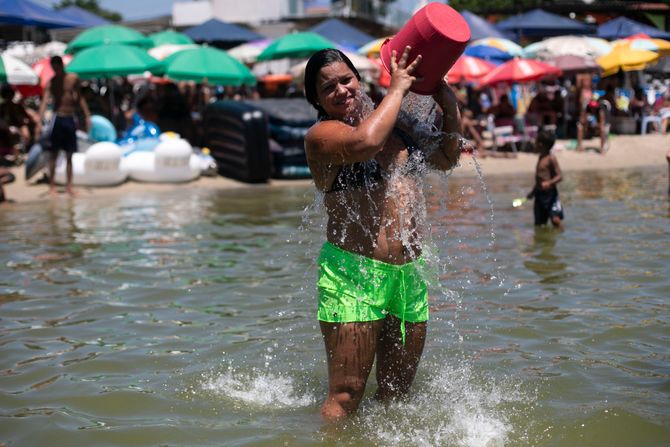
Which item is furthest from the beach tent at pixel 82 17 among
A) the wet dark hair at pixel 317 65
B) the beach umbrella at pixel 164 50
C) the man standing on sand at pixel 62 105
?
the wet dark hair at pixel 317 65

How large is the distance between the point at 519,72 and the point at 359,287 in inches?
572

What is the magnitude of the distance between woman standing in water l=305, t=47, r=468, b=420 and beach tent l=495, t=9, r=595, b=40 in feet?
73.6

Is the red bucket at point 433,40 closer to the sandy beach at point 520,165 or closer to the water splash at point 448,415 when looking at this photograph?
the water splash at point 448,415

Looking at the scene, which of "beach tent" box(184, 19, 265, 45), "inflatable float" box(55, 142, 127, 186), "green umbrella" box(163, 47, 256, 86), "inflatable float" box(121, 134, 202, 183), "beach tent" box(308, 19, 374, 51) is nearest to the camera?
"inflatable float" box(55, 142, 127, 186)

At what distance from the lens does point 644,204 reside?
1070 cm

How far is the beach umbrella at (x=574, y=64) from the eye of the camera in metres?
18.7

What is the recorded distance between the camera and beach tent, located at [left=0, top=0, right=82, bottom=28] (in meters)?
21.7

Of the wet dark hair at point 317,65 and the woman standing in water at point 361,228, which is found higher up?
the wet dark hair at point 317,65

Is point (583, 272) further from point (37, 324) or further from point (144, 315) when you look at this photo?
point (37, 324)

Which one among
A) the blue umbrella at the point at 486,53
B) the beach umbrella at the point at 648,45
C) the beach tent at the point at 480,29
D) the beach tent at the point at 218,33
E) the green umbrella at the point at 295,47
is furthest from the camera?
the beach tent at the point at 480,29

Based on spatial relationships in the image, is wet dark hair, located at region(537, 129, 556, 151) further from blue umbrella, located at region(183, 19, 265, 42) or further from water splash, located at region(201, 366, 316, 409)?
blue umbrella, located at region(183, 19, 265, 42)

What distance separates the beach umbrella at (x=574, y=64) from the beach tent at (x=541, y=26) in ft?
19.4

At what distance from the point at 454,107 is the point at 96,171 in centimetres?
1029

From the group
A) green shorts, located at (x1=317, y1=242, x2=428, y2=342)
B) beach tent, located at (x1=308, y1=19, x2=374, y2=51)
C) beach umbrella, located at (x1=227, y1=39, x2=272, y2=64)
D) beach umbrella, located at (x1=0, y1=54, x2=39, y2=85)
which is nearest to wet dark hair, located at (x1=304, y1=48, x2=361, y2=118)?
green shorts, located at (x1=317, y1=242, x2=428, y2=342)
